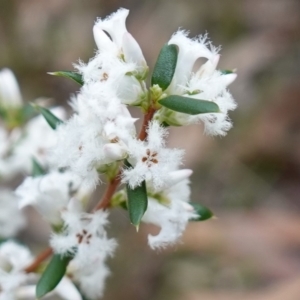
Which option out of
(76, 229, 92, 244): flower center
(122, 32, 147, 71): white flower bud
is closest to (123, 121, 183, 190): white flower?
(122, 32, 147, 71): white flower bud

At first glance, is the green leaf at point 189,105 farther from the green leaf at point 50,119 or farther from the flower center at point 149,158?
the green leaf at point 50,119

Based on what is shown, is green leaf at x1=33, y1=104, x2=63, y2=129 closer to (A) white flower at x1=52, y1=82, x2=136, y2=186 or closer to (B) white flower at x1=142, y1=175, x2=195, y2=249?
(A) white flower at x1=52, y1=82, x2=136, y2=186

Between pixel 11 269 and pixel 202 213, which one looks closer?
pixel 202 213

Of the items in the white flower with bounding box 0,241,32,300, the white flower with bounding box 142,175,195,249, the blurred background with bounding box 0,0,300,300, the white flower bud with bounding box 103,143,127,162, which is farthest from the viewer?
the blurred background with bounding box 0,0,300,300

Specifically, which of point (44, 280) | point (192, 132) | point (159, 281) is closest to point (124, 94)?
point (44, 280)

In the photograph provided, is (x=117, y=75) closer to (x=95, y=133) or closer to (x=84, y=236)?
(x=95, y=133)

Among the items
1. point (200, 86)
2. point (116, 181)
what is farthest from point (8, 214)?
point (200, 86)

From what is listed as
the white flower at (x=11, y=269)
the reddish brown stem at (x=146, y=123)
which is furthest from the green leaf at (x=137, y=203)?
the white flower at (x=11, y=269)
